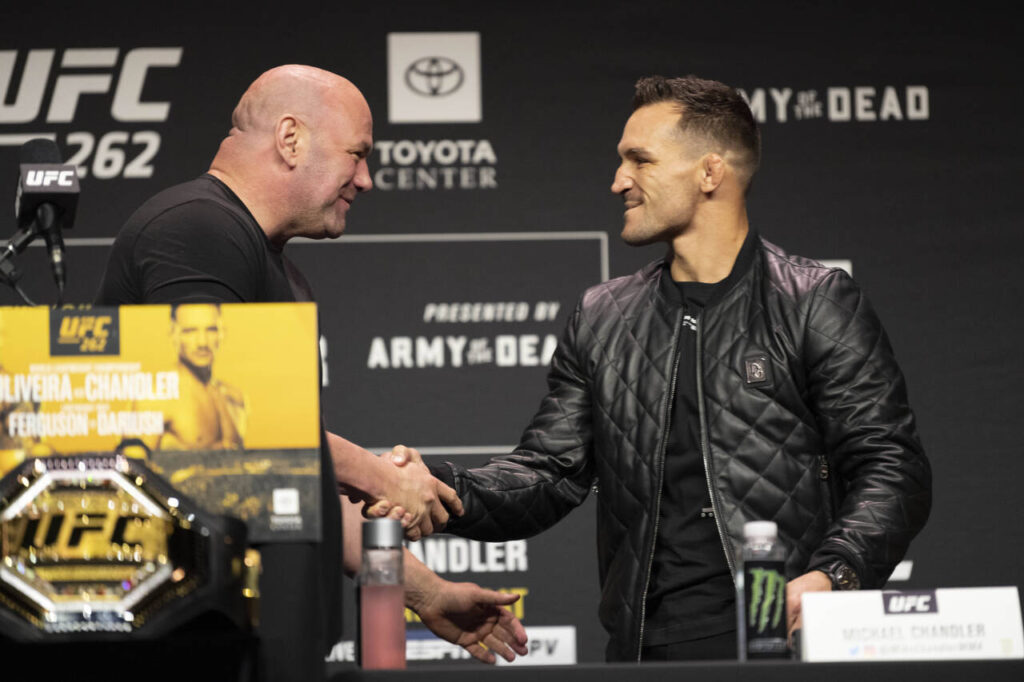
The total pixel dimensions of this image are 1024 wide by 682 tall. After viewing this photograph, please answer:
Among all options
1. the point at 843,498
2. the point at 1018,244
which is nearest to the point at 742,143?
the point at 843,498

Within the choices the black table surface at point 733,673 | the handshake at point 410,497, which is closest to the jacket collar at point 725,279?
the handshake at point 410,497

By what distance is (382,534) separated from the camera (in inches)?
55.2

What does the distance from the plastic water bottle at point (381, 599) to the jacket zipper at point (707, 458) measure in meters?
1.07

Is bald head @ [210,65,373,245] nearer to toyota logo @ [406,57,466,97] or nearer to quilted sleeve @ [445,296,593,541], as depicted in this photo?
quilted sleeve @ [445,296,593,541]

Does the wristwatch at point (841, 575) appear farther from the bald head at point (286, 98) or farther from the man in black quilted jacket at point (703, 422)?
the bald head at point (286, 98)

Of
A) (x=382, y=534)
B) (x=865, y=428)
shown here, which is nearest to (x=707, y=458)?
(x=865, y=428)

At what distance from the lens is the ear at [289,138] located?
2463mm

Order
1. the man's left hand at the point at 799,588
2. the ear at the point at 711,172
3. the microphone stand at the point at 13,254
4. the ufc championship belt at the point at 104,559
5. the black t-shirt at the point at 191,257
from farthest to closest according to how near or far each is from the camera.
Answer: the ear at the point at 711,172 < the man's left hand at the point at 799,588 < the black t-shirt at the point at 191,257 < the microphone stand at the point at 13,254 < the ufc championship belt at the point at 104,559

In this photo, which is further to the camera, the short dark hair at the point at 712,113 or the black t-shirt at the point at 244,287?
the short dark hair at the point at 712,113

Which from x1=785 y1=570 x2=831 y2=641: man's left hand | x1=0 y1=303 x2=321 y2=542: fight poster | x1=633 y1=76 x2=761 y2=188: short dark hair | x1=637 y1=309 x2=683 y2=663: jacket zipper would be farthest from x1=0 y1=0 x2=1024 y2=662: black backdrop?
x1=0 y1=303 x2=321 y2=542: fight poster

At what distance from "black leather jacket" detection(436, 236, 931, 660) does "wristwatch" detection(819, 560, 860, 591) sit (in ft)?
0.60

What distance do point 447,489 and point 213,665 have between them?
1.27 metres

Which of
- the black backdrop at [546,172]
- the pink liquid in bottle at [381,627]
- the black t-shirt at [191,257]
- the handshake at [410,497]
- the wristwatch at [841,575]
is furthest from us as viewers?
the black backdrop at [546,172]

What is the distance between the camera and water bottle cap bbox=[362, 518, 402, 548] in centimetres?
140
